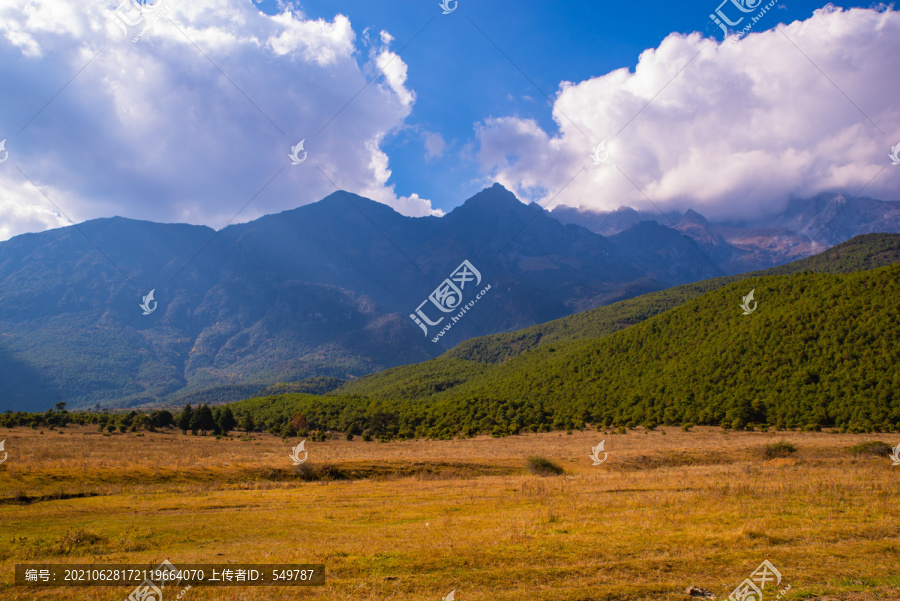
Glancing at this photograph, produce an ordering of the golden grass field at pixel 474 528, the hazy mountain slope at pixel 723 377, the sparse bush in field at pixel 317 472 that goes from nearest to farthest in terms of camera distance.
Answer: the golden grass field at pixel 474 528 → the sparse bush in field at pixel 317 472 → the hazy mountain slope at pixel 723 377

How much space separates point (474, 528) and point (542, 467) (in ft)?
55.0

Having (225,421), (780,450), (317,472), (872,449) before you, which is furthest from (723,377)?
(225,421)

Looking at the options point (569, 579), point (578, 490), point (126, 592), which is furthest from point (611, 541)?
point (126, 592)

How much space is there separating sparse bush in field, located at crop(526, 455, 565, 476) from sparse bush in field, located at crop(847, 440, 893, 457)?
21632 millimetres

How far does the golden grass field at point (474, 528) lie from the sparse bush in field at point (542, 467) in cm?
331

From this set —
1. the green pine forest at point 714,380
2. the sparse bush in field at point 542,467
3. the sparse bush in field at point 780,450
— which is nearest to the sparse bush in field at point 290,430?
the green pine forest at point 714,380

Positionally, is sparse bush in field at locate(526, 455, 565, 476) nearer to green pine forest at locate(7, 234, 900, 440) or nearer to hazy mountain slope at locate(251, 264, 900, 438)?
green pine forest at locate(7, 234, 900, 440)

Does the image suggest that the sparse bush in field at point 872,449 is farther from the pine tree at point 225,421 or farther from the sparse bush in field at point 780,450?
the pine tree at point 225,421

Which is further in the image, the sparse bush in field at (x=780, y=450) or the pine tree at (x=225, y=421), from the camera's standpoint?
the pine tree at (x=225, y=421)

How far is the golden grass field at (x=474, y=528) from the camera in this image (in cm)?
930

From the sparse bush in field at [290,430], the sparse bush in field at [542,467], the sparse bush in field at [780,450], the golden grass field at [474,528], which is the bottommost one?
the sparse bush in field at [290,430]

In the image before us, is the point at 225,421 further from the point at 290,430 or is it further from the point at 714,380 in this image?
the point at 714,380

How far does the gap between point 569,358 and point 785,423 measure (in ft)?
188

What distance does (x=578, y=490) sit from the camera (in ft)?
69.2
